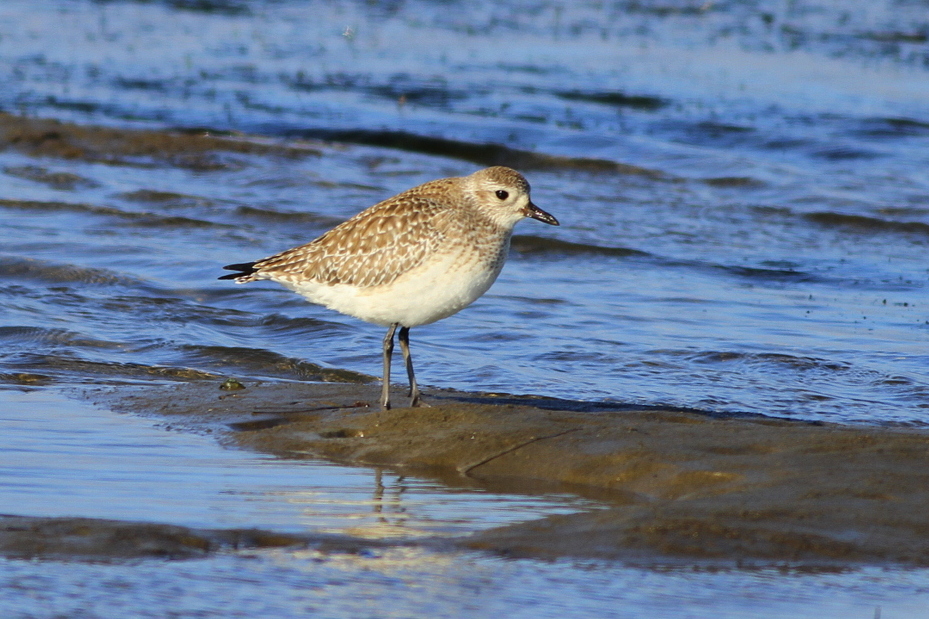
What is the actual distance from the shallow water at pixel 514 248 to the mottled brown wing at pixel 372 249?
124cm

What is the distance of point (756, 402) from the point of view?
8.28 meters

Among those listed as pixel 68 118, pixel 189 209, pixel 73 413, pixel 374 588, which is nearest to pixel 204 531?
pixel 374 588

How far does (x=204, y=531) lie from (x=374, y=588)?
0.88 m

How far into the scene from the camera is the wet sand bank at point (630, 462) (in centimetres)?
522

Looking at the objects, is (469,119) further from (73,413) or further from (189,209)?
(73,413)

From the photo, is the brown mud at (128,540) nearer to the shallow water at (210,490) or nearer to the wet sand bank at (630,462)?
the shallow water at (210,490)

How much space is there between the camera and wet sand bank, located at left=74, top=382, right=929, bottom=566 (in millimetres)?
5219

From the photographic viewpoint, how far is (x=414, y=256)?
293 inches

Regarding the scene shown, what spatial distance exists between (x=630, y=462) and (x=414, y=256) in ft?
6.00

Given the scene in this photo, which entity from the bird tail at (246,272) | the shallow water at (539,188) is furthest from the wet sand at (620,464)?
the shallow water at (539,188)

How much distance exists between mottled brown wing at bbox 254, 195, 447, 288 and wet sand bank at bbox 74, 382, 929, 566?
0.73m

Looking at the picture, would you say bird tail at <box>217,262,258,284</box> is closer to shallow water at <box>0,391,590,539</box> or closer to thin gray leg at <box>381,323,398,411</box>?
thin gray leg at <box>381,323,398,411</box>

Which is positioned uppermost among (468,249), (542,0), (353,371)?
(542,0)

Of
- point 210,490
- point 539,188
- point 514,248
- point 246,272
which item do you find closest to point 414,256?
point 246,272
